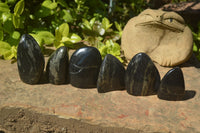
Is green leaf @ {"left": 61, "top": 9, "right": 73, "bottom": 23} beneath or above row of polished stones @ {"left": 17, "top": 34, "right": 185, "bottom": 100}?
above

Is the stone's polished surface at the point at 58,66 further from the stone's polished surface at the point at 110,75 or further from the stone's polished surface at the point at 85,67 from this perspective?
the stone's polished surface at the point at 110,75

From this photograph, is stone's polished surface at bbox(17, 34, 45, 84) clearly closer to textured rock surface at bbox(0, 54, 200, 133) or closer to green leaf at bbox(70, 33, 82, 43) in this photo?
textured rock surface at bbox(0, 54, 200, 133)

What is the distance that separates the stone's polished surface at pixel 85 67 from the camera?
76.6 inches

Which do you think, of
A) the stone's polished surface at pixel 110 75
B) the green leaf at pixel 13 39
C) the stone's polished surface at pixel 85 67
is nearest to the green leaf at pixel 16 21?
the green leaf at pixel 13 39

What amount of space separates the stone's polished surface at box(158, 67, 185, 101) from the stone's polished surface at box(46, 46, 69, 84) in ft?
2.54

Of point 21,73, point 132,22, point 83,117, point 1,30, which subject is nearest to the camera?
point 83,117

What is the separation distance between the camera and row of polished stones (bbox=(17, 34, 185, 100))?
188 centimetres

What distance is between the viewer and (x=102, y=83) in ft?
6.42

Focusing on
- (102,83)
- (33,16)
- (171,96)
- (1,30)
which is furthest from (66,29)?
(171,96)

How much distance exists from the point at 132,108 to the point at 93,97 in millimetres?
319

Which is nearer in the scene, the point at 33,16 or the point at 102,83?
the point at 102,83

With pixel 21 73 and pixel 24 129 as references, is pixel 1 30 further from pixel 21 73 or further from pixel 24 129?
pixel 24 129

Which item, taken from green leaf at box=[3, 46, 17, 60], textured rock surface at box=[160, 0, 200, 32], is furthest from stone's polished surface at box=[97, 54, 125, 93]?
textured rock surface at box=[160, 0, 200, 32]

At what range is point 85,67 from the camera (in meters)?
1.95
